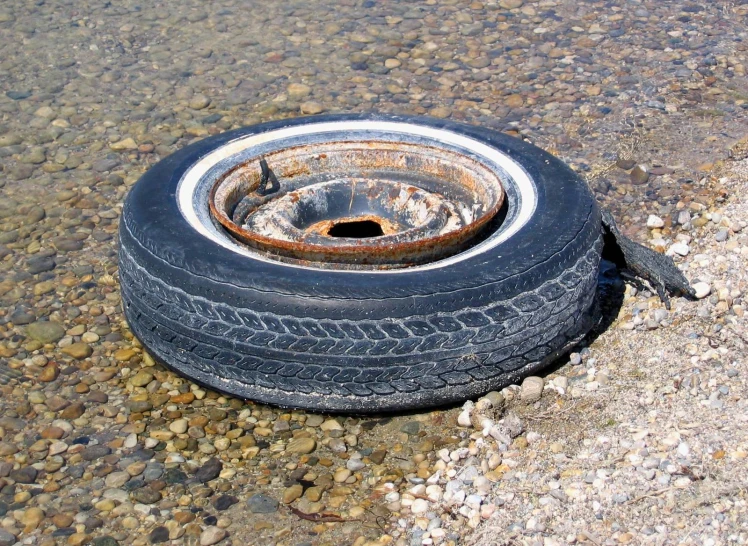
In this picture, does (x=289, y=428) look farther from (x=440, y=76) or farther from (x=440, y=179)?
(x=440, y=76)

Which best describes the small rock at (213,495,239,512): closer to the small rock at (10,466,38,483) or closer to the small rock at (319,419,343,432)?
the small rock at (319,419,343,432)

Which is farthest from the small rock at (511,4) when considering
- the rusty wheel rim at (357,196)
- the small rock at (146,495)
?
the small rock at (146,495)

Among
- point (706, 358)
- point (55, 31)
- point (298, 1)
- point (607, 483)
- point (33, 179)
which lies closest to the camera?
point (607, 483)

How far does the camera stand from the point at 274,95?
7324 millimetres

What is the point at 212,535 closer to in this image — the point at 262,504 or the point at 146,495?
the point at 262,504

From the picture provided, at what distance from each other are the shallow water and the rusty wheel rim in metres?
0.73

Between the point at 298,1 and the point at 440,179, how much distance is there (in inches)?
171

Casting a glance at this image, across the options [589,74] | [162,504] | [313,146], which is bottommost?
[589,74]

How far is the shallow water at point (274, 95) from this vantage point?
16.6 ft

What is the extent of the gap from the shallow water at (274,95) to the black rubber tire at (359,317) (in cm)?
22

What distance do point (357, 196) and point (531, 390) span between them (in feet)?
4.88

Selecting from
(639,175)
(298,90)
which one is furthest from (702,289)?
(298,90)

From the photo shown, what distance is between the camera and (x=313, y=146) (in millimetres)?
5152

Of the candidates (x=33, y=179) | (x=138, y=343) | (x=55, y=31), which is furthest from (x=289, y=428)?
(x=55, y=31)
